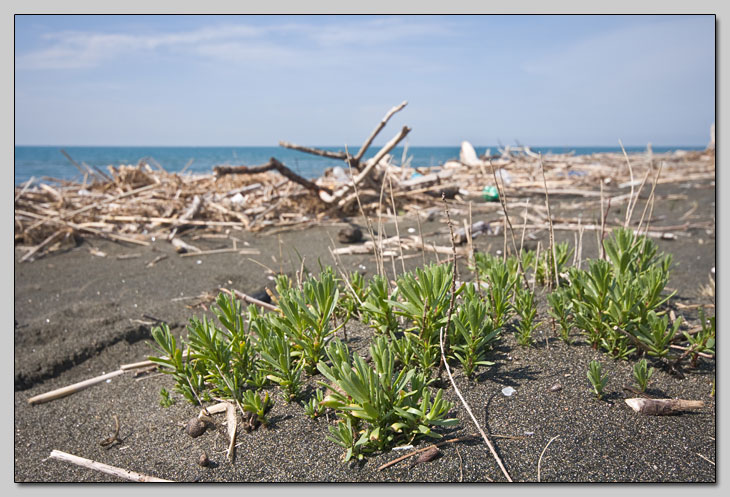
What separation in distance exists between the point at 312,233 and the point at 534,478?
6.05 meters

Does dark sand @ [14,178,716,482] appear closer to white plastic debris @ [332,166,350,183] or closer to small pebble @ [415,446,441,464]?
small pebble @ [415,446,441,464]

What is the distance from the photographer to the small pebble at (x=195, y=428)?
2.59 m

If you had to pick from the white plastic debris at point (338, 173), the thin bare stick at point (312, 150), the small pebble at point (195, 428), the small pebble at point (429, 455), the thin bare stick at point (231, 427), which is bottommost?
the small pebble at point (195, 428)

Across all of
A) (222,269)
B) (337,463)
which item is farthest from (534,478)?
(222,269)

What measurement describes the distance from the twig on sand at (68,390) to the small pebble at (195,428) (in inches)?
53.2

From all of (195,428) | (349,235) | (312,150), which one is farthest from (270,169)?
(195,428)

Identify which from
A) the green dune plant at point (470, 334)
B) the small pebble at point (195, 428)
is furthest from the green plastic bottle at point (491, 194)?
the small pebble at point (195, 428)

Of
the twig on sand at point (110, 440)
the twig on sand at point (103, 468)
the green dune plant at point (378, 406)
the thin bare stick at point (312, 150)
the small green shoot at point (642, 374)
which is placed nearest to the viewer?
the green dune plant at point (378, 406)

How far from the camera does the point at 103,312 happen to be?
16.1 ft

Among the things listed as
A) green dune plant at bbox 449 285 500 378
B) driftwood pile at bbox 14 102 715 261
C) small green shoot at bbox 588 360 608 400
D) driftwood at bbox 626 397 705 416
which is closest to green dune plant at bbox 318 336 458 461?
green dune plant at bbox 449 285 500 378

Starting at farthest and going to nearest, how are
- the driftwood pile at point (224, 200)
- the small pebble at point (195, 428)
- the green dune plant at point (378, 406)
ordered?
the driftwood pile at point (224, 200) < the small pebble at point (195, 428) < the green dune plant at point (378, 406)

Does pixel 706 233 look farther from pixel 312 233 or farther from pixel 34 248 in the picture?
pixel 34 248

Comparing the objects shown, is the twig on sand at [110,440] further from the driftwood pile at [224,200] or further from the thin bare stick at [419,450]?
the driftwood pile at [224,200]

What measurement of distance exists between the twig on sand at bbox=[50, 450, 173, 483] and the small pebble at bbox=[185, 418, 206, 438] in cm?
29
